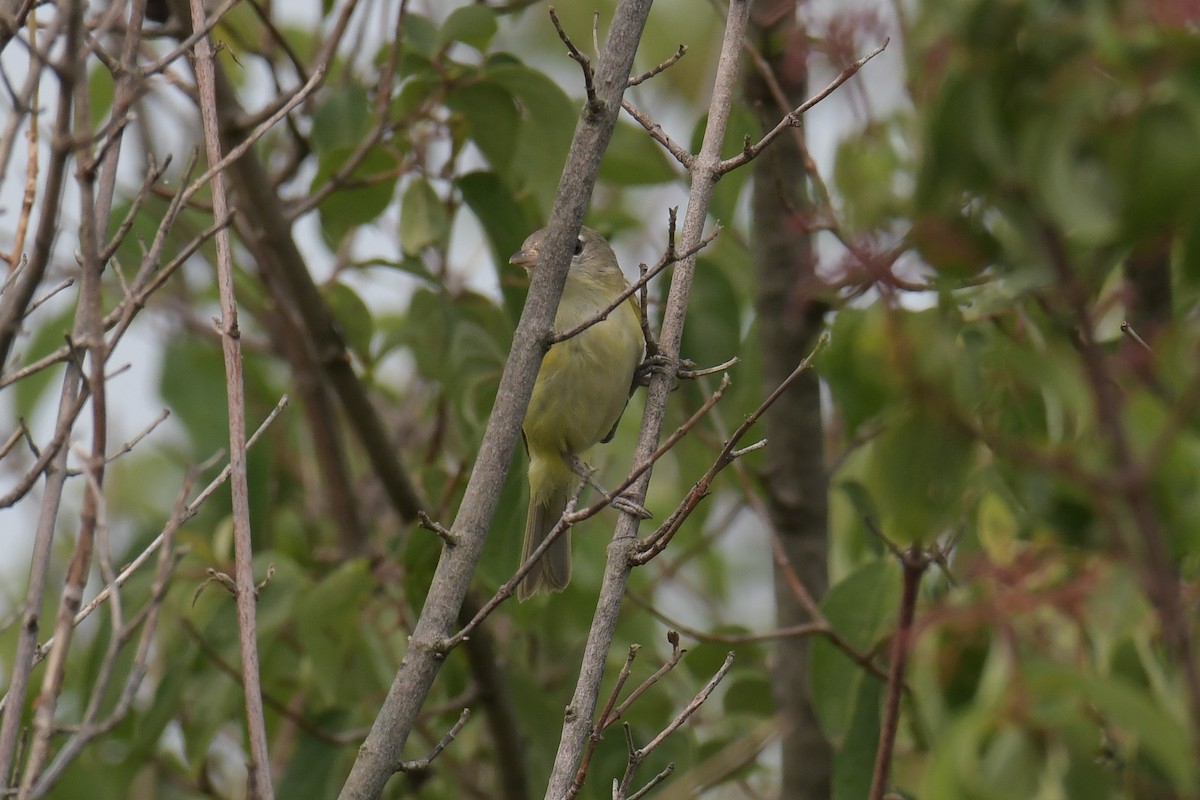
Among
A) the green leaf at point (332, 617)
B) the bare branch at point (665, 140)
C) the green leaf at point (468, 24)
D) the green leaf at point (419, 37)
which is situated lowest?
the green leaf at point (332, 617)

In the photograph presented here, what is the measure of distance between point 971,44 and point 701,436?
2888 mm

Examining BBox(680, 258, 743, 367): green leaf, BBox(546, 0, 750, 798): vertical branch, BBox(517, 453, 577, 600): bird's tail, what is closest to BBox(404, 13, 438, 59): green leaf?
BBox(680, 258, 743, 367): green leaf

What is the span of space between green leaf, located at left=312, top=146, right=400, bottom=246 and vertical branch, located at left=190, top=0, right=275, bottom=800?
1.38 meters

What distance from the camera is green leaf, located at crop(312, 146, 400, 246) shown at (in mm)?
4168

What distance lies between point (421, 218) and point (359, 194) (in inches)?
8.7

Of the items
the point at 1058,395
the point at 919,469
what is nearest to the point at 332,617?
the point at 919,469

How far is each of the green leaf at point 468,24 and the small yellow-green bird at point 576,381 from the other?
0.68m

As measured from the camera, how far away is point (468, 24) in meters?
3.79

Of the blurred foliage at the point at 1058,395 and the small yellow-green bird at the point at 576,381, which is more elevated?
the small yellow-green bird at the point at 576,381

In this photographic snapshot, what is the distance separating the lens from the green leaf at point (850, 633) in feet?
11.3

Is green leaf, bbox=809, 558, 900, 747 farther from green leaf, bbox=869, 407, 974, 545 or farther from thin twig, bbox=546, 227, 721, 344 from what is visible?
green leaf, bbox=869, 407, 974, 545

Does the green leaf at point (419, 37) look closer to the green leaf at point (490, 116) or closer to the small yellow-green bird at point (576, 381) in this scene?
the green leaf at point (490, 116)

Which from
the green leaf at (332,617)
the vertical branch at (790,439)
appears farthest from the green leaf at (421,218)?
the vertical branch at (790,439)

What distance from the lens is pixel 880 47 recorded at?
3256 mm
